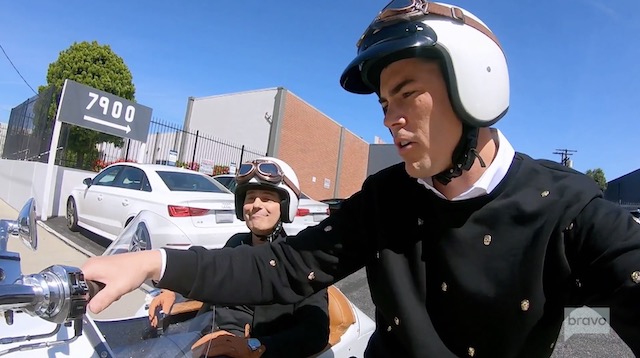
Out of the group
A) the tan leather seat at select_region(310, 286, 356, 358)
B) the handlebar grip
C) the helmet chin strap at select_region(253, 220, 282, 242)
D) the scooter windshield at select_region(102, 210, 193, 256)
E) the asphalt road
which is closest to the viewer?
the handlebar grip

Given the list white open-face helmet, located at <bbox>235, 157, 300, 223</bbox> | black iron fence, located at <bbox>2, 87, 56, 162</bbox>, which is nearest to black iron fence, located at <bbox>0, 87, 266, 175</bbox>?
black iron fence, located at <bbox>2, 87, 56, 162</bbox>

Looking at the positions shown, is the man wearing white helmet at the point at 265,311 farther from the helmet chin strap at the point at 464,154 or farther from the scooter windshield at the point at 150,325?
the helmet chin strap at the point at 464,154

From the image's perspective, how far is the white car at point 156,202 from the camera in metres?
5.54

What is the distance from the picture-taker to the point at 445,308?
4.24ft

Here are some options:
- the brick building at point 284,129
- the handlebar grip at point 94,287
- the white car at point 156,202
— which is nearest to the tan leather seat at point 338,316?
the handlebar grip at point 94,287

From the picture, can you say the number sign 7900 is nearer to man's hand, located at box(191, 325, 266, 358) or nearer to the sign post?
the sign post

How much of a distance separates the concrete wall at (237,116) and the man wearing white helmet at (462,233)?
72.9 ft

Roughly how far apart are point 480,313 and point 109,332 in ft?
4.07

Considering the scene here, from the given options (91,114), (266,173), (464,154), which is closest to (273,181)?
(266,173)

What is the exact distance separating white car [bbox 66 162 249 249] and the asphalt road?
0.76 feet

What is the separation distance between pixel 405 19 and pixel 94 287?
1191 mm

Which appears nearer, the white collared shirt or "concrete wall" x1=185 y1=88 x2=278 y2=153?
the white collared shirt

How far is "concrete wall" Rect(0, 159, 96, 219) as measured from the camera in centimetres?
930

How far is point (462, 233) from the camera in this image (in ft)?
4.23
